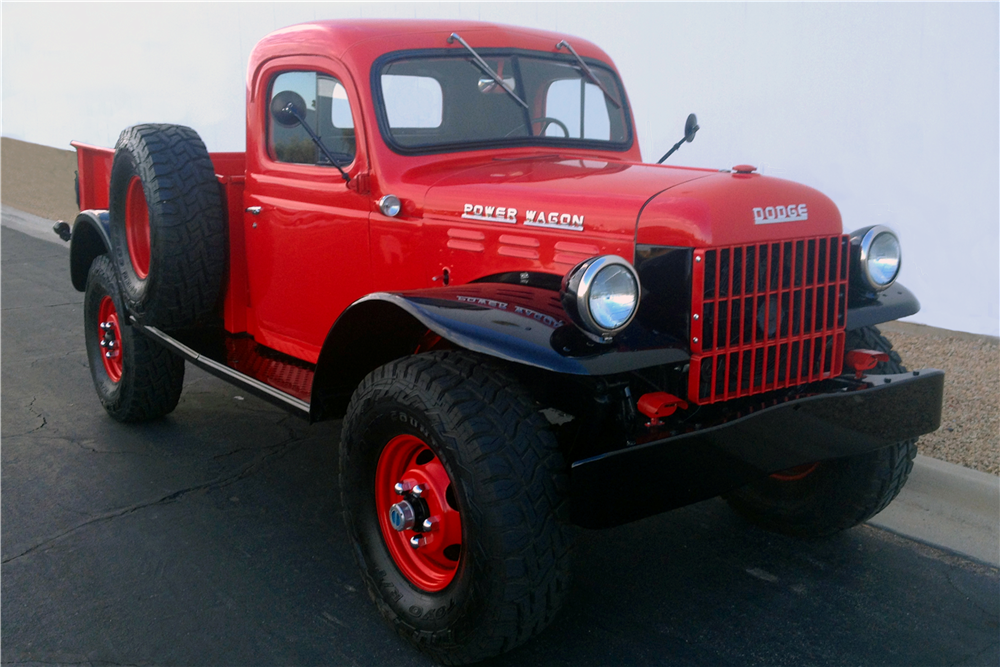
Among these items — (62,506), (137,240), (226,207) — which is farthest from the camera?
(137,240)

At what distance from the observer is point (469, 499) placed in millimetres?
2416

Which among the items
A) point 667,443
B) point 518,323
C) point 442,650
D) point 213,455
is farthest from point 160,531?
point 667,443

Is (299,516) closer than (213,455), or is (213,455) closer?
(299,516)

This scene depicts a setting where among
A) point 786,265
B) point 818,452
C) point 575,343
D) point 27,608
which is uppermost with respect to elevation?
point 786,265

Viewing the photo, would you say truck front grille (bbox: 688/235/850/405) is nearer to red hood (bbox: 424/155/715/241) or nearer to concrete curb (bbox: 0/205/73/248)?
red hood (bbox: 424/155/715/241)

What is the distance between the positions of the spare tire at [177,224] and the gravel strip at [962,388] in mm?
3428

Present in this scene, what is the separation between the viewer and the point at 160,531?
11.7 feet

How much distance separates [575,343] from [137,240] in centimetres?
304

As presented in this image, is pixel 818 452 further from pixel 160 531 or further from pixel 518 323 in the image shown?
pixel 160 531

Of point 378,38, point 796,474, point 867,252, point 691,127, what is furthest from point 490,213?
point 796,474

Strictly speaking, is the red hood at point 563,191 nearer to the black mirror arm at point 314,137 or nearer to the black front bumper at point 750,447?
the black mirror arm at point 314,137

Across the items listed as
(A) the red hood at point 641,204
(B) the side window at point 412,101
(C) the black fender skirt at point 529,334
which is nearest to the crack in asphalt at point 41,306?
(B) the side window at point 412,101

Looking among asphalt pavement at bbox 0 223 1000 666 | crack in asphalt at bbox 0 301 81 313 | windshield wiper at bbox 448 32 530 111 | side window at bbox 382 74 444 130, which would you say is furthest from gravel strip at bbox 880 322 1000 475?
crack in asphalt at bbox 0 301 81 313

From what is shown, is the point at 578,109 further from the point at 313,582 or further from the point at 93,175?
the point at 93,175
